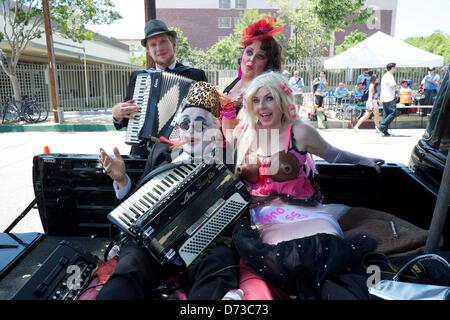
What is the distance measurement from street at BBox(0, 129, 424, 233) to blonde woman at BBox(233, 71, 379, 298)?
328 centimetres

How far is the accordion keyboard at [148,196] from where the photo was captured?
189 centimetres

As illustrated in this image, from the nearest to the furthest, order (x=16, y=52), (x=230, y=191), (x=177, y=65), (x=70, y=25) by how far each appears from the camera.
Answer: (x=230, y=191)
(x=177, y=65)
(x=16, y=52)
(x=70, y=25)

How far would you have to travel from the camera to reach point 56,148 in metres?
9.62

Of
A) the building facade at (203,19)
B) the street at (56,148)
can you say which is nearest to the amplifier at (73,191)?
the street at (56,148)

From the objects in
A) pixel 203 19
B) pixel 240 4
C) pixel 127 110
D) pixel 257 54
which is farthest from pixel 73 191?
pixel 240 4

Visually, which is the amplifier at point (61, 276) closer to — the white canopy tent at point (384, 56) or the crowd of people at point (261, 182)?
the crowd of people at point (261, 182)

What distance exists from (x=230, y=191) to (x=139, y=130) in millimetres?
957

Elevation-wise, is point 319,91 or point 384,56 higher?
point 384,56

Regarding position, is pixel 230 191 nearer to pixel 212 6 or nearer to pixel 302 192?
pixel 302 192

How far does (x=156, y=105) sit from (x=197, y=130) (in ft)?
1.96

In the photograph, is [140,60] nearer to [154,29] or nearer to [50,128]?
[50,128]

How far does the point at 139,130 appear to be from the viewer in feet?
8.46

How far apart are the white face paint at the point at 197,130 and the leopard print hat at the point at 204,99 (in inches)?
1.3
